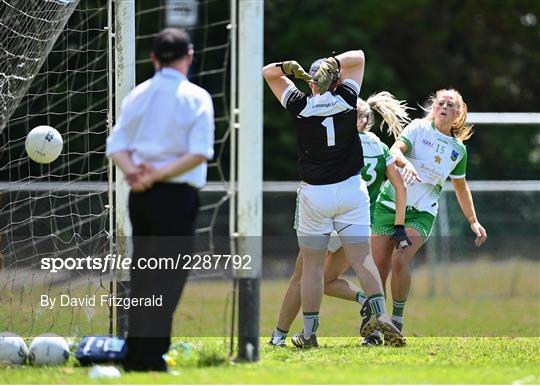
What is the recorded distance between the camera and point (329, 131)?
28.1 ft

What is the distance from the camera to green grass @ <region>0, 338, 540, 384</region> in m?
6.62

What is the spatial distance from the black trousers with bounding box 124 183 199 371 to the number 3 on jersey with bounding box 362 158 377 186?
286 cm

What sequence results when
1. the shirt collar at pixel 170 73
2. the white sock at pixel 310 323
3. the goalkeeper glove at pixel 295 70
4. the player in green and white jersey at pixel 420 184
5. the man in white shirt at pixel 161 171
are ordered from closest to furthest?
1. the man in white shirt at pixel 161 171
2. the shirt collar at pixel 170 73
3. the goalkeeper glove at pixel 295 70
4. the white sock at pixel 310 323
5. the player in green and white jersey at pixel 420 184

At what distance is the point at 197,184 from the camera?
6711mm

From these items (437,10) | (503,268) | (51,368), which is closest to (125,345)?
(51,368)

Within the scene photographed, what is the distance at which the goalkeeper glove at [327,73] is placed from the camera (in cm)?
852

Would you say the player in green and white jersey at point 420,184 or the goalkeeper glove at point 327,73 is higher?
the goalkeeper glove at point 327,73

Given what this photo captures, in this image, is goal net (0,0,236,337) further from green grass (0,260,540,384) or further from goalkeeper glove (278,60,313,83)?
goalkeeper glove (278,60,313,83)

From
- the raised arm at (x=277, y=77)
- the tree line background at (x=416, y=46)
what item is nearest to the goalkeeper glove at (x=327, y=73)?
the raised arm at (x=277, y=77)

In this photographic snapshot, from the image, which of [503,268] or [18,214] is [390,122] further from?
[503,268]

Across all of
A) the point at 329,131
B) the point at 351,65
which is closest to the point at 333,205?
the point at 329,131

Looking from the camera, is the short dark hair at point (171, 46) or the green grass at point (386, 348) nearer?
the short dark hair at point (171, 46)

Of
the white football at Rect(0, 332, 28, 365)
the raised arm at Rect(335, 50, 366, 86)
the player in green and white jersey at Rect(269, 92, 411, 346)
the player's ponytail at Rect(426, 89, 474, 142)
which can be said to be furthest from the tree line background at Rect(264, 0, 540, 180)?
the white football at Rect(0, 332, 28, 365)

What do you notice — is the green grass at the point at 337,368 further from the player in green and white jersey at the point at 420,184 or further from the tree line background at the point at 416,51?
Answer: the tree line background at the point at 416,51
